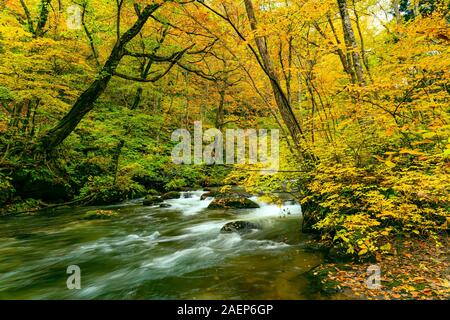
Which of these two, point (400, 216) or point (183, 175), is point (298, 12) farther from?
point (183, 175)

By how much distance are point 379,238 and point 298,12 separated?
18.4 feet

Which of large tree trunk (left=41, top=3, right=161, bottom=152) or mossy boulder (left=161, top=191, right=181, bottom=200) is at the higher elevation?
large tree trunk (left=41, top=3, right=161, bottom=152)

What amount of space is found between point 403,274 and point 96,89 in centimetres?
970

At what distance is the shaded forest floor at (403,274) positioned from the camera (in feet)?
12.6

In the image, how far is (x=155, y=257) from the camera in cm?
689

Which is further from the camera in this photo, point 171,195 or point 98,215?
point 171,195

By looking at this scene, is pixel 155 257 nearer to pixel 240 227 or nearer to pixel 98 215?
pixel 240 227

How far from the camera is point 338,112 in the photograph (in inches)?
297

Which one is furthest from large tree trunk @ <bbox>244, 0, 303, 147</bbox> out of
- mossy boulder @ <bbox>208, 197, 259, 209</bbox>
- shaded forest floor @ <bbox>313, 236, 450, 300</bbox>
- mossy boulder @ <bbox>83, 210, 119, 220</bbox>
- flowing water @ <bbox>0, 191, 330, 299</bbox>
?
mossy boulder @ <bbox>83, 210, 119, 220</bbox>

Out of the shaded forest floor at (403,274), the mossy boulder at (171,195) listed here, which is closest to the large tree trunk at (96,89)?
the mossy boulder at (171,195)

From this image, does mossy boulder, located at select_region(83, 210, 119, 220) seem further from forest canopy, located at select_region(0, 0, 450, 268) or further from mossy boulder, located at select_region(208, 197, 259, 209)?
mossy boulder, located at select_region(208, 197, 259, 209)

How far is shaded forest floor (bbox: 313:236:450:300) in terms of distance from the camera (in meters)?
3.85

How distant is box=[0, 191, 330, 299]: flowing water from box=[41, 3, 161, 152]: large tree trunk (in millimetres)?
2989

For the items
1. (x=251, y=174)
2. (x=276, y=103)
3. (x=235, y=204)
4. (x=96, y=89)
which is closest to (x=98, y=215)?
(x=96, y=89)
